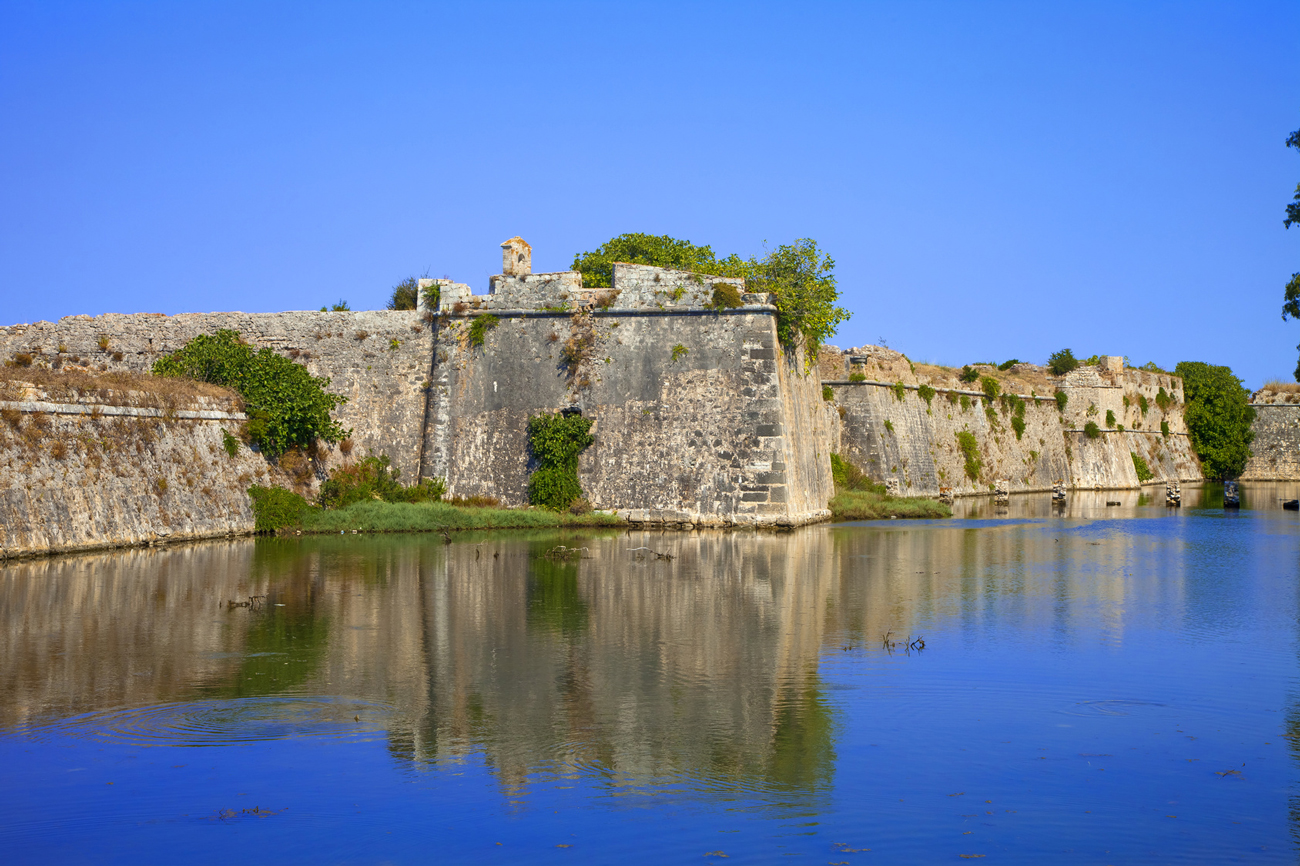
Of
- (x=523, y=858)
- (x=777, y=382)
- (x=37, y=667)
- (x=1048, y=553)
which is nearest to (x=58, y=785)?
(x=523, y=858)

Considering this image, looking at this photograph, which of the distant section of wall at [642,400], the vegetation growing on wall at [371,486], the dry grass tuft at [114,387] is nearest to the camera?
the dry grass tuft at [114,387]

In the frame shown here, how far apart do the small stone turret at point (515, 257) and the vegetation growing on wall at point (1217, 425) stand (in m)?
54.7

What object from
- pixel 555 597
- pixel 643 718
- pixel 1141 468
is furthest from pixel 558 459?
pixel 1141 468

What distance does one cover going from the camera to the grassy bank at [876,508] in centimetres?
3521

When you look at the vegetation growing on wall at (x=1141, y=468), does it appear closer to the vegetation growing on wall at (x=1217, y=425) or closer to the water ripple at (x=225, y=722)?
the vegetation growing on wall at (x=1217, y=425)

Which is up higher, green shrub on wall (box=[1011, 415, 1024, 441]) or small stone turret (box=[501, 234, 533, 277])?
small stone turret (box=[501, 234, 533, 277])

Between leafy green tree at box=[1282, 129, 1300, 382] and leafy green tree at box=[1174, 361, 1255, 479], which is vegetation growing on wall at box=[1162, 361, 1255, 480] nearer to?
leafy green tree at box=[1174, 361, 1255, 479]

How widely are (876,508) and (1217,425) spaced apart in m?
46.9

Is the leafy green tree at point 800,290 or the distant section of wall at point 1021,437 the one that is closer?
the leafy green tree at point 800,290

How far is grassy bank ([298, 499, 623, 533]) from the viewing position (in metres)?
28.6

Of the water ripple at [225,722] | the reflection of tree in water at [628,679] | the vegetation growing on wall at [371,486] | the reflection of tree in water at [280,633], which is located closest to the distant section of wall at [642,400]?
the vegetation growing on wall at [371,486]

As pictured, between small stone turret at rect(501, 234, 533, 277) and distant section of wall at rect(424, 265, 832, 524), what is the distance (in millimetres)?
601

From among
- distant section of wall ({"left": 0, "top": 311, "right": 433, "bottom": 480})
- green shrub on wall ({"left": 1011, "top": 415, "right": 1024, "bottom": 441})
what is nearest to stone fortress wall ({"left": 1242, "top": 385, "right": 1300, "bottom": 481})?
green shrub on wall ({"left": 1011, "top": 415, "right": 1024, "bottom": 441})

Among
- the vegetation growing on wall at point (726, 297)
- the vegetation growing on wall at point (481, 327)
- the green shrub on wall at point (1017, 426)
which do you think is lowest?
the green shrub on wall at point (1017, 426)
